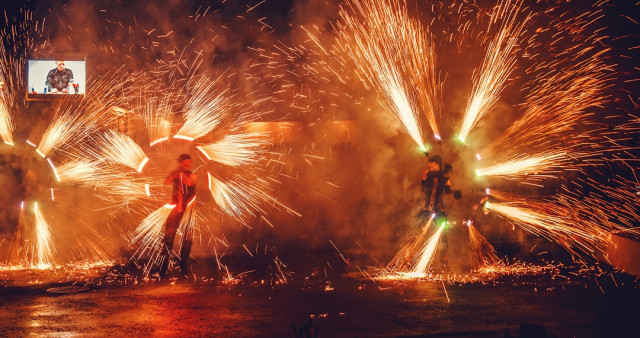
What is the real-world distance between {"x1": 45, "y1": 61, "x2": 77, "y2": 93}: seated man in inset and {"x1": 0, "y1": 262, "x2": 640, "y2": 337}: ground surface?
380 inches

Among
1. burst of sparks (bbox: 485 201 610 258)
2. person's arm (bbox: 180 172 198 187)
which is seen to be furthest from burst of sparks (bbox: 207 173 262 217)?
burst of sparks (bbox: 485 201 610 258)

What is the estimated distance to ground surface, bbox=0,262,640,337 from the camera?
17.3ft

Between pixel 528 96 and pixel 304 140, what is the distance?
18.5 feet

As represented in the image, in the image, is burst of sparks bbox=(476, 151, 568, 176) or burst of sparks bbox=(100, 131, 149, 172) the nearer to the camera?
burst of sparks bbox=(100, 131, 149, 172)

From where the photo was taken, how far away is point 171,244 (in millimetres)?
7996

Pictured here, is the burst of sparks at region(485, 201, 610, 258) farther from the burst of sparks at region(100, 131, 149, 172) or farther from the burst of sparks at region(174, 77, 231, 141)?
the burst of sparks at region(100, 131, 149, 172)

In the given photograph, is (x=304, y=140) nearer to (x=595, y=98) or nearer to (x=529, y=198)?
(x=529, y=198)

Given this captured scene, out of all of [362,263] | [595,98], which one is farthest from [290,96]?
[362,263]

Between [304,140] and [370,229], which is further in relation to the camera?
[304,140]

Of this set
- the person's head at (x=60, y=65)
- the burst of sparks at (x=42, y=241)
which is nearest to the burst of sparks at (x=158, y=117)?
the person's head at (x=60, y=65)

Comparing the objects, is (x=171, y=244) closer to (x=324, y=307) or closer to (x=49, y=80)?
(x=324, y=307)

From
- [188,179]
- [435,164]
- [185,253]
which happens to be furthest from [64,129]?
[435,164]

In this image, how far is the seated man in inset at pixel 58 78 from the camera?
1555 centimetres

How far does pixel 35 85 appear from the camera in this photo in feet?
51.2
